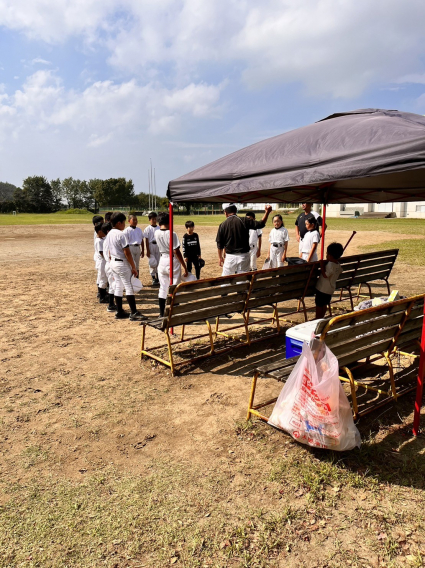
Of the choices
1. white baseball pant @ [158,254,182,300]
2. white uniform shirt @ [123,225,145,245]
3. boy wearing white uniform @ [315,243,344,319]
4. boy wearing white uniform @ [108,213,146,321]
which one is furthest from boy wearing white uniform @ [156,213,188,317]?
boy wearing white uniform @ [315,243,344,319]

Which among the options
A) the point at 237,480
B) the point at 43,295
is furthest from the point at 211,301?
the point at 43,295

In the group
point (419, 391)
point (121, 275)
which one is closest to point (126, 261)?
point (121, 275)

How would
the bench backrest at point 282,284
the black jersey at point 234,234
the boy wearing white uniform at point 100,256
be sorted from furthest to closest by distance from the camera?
the boy wearing white uniform at point 100,256, the black jersey at point 234,234, the bench backrest at point 282,284

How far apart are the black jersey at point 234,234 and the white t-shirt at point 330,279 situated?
1.29 m

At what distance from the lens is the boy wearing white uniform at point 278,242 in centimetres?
895

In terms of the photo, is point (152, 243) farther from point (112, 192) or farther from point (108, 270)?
point (112, 192)

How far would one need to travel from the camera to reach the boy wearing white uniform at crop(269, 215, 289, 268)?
8953 mm

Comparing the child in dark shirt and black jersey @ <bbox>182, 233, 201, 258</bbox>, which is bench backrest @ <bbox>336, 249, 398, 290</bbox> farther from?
black jersey @ <bbox>182, 233, 201, 258</bbox>

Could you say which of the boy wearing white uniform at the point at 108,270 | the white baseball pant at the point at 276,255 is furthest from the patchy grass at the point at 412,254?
the boy wearing white uniform at the point at 108,270

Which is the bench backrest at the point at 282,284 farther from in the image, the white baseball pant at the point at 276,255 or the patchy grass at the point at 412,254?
the patchy grass at the point at 412,254

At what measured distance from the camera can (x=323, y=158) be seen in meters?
3.80

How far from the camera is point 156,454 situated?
11.0 ft

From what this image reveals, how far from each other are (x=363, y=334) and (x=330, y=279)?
240 cm

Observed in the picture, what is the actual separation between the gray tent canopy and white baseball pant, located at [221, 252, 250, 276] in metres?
1.49
